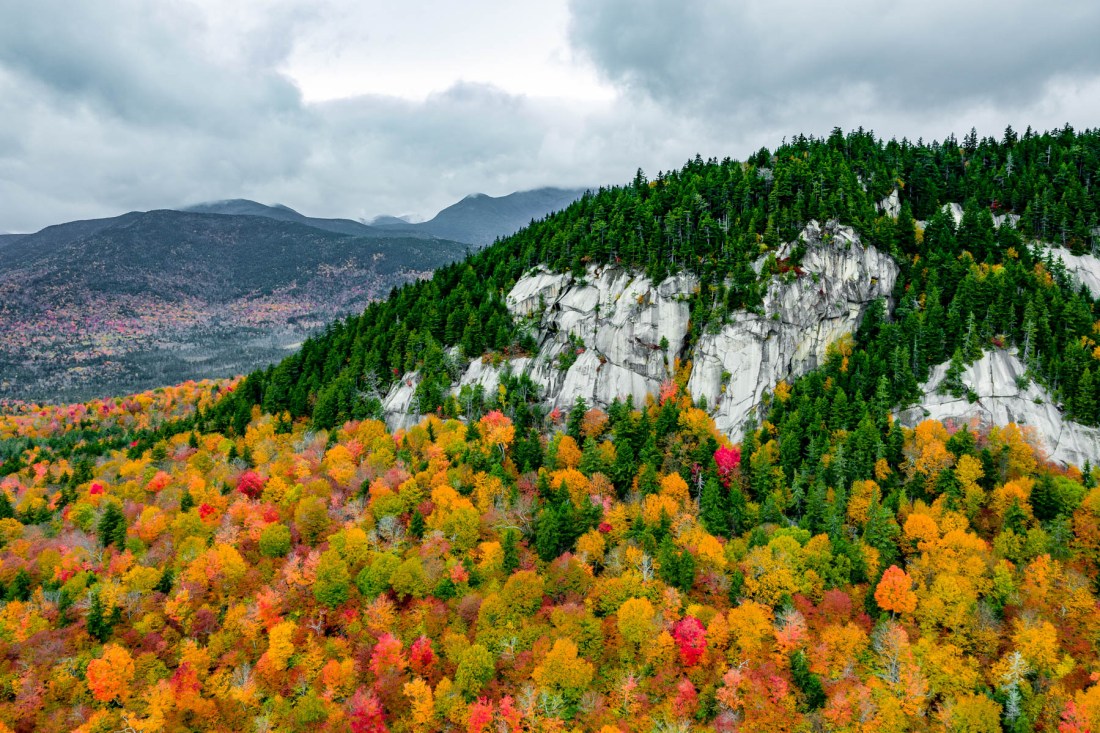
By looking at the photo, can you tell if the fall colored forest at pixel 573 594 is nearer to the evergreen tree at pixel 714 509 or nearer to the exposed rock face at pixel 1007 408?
the evergreen tree at pixel 714 509

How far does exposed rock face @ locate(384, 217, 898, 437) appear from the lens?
107625mm

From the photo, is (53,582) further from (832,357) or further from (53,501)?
(832,357)

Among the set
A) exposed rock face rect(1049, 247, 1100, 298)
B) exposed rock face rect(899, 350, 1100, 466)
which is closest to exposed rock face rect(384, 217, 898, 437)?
exposed rock face rect(899, 350, 1100, 466)

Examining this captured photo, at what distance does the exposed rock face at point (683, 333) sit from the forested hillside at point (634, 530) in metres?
3.10

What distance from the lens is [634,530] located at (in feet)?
273

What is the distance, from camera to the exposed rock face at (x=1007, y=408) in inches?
3393

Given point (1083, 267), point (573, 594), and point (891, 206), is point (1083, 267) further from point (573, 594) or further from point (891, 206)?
point (573, 594)

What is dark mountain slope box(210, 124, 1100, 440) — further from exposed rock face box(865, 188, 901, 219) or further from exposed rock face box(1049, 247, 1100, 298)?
exposed rock face box(1049, 247, 1100, 298)

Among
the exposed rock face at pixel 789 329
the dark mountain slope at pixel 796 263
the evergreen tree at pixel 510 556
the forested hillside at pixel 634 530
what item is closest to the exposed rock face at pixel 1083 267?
the forested hillside at pixel 634 530

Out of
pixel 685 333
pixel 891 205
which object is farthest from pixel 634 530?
pixel 891 205

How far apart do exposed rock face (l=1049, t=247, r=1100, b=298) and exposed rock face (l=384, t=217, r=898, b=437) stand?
107 feet

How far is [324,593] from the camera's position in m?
73.8

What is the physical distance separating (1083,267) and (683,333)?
82.3 m

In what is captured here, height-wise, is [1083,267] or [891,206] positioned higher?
[891,206]
